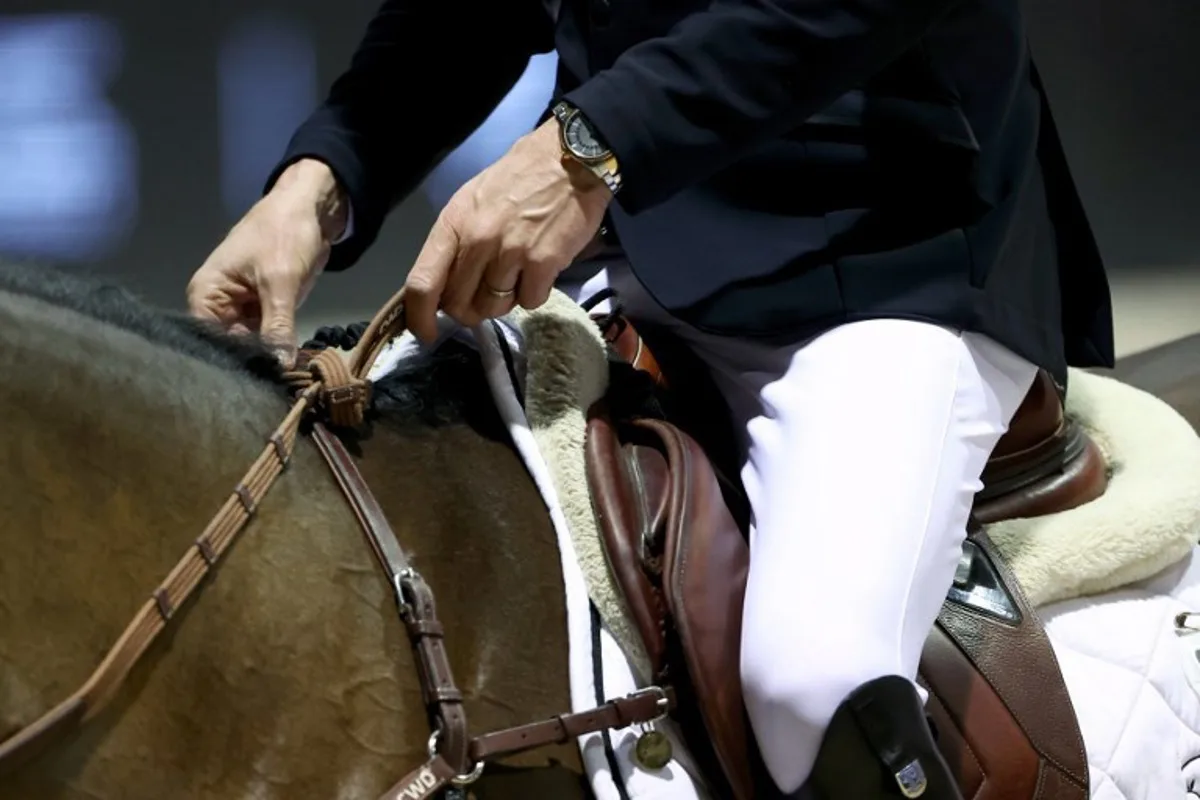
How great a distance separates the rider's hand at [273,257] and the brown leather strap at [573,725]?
1.22 ft

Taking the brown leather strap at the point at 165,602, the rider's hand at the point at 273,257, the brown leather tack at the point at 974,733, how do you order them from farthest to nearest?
the rider's hand at the point at 273,257, the brown leather tack at the point at 974,733, the brown leather strap at the point at 165,602

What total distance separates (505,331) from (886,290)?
0.24 m

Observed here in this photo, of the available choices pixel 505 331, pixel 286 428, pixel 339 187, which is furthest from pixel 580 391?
pixel 339 187

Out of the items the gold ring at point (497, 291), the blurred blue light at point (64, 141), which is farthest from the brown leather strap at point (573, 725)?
the blurred blue light at point (64, 141)

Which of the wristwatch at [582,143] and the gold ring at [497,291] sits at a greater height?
the wristwatch at [582,143]

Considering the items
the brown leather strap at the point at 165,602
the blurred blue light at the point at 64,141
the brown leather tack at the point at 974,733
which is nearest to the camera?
the brown leather strap at the point at 165,602

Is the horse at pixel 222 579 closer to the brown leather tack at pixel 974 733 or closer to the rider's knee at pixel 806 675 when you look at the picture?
the rider's knee at pixel 806 675

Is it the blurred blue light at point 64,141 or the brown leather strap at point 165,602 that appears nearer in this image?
the brown leather strap at point 165,602

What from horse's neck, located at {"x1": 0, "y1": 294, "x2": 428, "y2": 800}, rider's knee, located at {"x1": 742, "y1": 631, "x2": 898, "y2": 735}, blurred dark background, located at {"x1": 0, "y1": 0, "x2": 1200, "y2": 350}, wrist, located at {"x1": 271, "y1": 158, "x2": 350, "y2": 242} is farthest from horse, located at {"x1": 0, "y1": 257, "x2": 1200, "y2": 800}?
blurred dark background, located at {"x1": 0, "y1": 0, "x2": 1200, "y2": 350}

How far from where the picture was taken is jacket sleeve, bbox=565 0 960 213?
2.22ft

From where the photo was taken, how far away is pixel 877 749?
26.0 inches

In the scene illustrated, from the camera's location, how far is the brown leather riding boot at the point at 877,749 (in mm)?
658

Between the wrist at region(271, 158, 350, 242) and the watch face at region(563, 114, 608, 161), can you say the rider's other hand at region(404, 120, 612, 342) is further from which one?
the wrist at region(271, 158, 350, 242)

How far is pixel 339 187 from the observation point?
3.05ft
